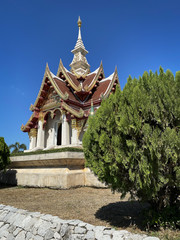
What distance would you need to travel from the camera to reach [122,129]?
3.88m

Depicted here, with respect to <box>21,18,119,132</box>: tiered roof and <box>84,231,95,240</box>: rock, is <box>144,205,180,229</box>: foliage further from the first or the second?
<box>21,18,119,132</box>: tiered roof

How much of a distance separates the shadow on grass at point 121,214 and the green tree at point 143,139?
0.72 metres

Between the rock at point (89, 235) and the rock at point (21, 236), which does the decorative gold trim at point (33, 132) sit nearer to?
the rock at point (21, 236)

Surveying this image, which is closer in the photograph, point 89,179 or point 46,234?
point 46,234

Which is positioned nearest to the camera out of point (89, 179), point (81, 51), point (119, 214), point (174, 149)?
point (174, 149)

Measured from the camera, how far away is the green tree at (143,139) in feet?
11.6

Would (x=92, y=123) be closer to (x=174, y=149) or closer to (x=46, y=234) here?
(x=174, y=149)

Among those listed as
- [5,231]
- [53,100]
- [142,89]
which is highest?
[53,100]

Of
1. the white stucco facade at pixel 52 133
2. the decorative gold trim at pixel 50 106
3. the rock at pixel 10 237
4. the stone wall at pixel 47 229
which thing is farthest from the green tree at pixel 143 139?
the decorative gold trim at pixel 50 106

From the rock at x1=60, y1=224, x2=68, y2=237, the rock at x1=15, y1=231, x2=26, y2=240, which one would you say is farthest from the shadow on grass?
the rock at x1=15, y1=231, x2=26, y2=240

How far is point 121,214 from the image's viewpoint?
5172 millimetres

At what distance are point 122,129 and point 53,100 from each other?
41.7 feet

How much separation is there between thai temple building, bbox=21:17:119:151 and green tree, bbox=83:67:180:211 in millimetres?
9661

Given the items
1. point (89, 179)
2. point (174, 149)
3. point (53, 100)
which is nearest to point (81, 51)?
point (53, 100)
